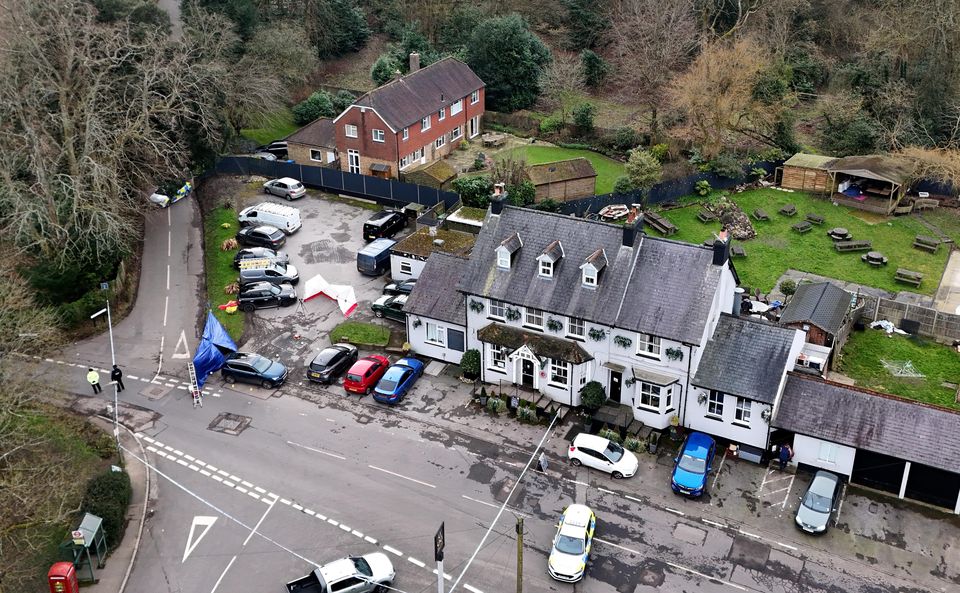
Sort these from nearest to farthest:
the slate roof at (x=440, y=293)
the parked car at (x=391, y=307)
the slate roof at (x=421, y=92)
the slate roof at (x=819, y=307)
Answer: the slate roof at (x=440, y=293)
the slate roof at (x=819, y=307)
the parked car at (x=391, y=307)
the slate roof at (x=421, y=92)

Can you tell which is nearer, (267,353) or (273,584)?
(273,584)

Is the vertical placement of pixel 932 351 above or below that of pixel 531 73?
below

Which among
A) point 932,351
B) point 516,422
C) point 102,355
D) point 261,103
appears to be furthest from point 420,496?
point 261,103

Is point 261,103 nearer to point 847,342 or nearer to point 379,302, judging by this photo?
point 379,302

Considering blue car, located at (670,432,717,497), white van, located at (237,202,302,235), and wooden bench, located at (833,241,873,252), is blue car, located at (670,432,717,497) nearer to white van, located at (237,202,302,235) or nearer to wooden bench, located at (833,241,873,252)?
wooden bench, located at (833,241,873,252)

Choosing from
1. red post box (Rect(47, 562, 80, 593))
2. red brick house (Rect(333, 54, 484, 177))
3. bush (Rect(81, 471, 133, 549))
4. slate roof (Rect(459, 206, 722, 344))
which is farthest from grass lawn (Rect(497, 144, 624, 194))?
red post box (Rect(47, 562, 80, 593))

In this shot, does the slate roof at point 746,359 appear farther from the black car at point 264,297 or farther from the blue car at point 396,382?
the black car at point 264,297

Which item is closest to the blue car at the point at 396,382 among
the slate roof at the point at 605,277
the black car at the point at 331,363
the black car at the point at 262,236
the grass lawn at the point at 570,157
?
the black car at the point at 331,363
